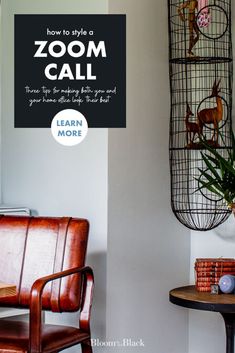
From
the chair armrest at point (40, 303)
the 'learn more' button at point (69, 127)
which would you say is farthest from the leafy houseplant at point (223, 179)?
the chair armrest at point (40, 303)

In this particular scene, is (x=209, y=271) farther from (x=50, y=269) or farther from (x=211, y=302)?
(x=50, y=269)

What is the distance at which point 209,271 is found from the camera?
369 centimetres

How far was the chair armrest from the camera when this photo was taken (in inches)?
112

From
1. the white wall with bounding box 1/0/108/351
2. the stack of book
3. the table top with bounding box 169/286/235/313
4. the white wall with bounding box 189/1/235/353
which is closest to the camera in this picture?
the table top with bounding box 169/286/235/313

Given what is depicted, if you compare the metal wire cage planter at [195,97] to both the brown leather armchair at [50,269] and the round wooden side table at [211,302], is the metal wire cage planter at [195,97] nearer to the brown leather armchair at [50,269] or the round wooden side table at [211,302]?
the round wooden side table at [211,302]

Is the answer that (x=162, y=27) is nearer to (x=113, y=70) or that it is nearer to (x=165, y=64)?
(x=165, y=64)

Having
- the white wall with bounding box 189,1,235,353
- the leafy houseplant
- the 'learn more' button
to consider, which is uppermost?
the 'learn more' button

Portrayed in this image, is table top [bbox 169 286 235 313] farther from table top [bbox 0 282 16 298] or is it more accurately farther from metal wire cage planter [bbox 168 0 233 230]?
table top [bbox 0 282 16 298]

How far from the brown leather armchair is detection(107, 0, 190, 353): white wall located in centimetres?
33

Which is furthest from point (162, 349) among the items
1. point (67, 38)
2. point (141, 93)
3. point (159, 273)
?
point (67, 38)

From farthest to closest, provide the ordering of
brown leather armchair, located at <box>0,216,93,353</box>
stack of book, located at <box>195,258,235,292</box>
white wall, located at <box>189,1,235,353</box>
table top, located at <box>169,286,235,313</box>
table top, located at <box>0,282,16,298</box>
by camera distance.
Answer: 1. white wall, located at <box>189,1,235,353</box>
2. stack of book, located at <box>195,258,235,292</box>
3. table top, located at <box>169,286,235,313</box>
4. brown leather armchair, located at <box>0,216,93,353</box>
5. table top, located at <box>0,282,16,298</box>

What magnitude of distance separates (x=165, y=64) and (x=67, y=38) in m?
0.58

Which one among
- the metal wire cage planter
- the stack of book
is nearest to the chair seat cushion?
the stack of book

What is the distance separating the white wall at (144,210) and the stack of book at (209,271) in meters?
0.27
